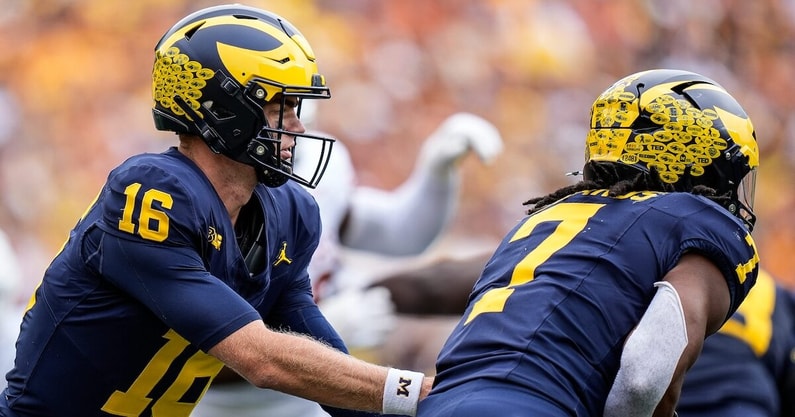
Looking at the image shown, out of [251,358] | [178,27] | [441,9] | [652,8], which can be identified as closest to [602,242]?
[251,358]

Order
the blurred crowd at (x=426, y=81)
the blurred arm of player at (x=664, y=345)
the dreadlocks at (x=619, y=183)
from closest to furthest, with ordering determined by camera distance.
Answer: the blurred arm of player at (x=664, y=345) < the dreadlocks at (x=619, y=183) < the blurred crowd at (x=426, y=81)

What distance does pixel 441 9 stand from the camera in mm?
7551

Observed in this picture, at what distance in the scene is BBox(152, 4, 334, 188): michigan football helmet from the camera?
8.89 ft

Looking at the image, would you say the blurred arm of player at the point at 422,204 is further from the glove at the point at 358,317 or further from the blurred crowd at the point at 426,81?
the blurred crowd at the point at 426,81

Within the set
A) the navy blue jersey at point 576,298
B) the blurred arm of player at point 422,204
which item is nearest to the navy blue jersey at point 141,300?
the navy blue jersey at point 576,298

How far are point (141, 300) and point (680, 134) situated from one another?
1162 mm

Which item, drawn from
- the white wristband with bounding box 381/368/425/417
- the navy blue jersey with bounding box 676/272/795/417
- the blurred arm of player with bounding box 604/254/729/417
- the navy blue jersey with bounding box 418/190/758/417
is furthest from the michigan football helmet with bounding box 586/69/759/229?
the navy blue jersey with bounding box 676/272/795/417

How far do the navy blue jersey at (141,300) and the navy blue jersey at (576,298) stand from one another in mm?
466

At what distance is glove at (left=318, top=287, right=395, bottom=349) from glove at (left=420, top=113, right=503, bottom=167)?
2.32ft

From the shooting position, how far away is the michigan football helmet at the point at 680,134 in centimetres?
261

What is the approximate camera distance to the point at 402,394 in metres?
2.48

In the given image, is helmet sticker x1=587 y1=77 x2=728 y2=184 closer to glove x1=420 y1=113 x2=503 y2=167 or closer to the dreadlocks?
the dreadlocks

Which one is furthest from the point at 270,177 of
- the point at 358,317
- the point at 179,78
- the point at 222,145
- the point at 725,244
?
the point at 358,317

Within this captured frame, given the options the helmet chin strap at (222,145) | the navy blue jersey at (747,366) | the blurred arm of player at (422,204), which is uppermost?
the helmet chin strap at (222,145)
